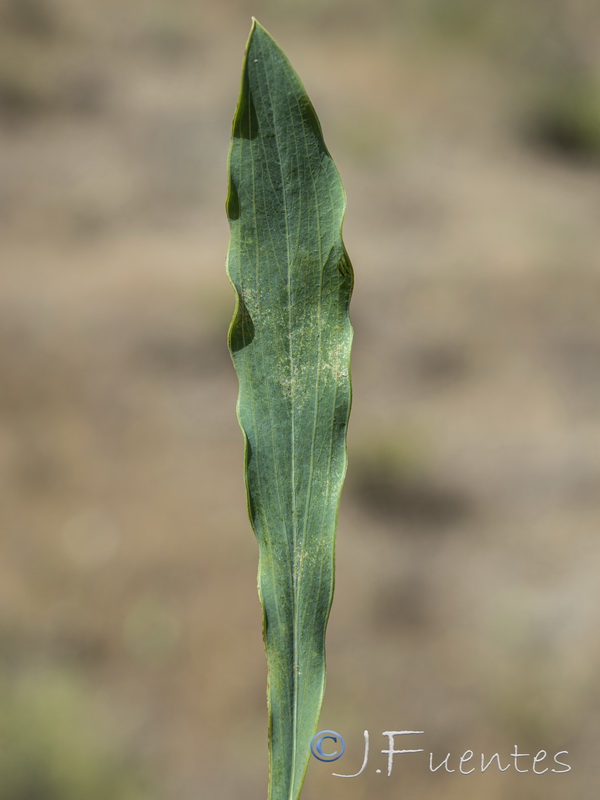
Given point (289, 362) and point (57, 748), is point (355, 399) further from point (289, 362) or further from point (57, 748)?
point (289, 362)

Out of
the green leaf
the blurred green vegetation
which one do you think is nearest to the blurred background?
the blurred green vegetation

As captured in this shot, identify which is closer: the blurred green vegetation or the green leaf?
the green leaf

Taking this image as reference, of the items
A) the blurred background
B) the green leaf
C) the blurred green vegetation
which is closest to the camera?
the green leaf

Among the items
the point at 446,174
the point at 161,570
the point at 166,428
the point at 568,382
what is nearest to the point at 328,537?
the point at 161,570

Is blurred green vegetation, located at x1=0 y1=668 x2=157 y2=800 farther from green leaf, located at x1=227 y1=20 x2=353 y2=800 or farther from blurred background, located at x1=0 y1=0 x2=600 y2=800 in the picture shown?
green leaf, located at x1=227 y1=20 x2=353 y2=800

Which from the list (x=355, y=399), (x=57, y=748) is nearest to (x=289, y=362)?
(x=57, y=748)

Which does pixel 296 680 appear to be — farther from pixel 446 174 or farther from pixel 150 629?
pixel 446 174

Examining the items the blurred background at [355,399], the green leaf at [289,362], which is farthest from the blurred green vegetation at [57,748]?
the green leaf at [289,362]
